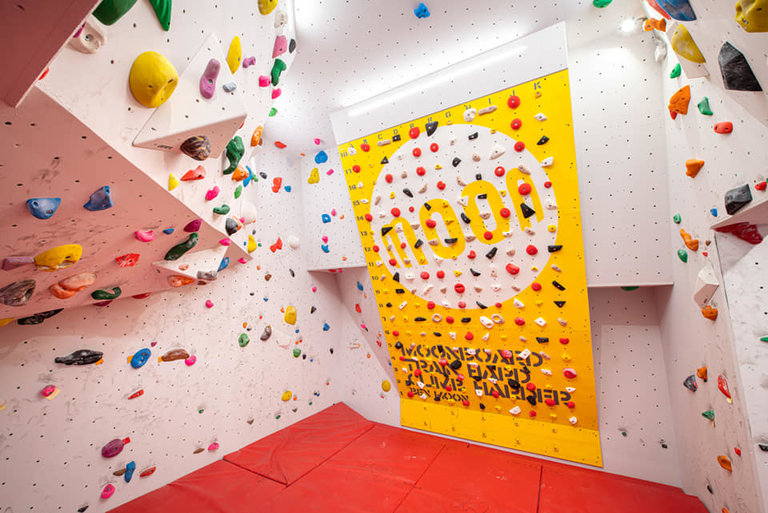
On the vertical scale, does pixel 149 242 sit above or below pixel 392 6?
below

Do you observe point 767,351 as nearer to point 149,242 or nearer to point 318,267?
point 149,242

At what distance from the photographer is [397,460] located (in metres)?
2.48

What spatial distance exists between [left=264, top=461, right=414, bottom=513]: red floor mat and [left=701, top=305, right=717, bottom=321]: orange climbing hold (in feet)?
6.18

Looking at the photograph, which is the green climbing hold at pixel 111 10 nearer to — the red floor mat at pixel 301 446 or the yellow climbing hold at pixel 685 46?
the yellow climbing hold at pixel 685 46

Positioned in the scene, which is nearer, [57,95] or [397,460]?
[57,95]

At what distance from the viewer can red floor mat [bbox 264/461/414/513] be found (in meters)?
1.98

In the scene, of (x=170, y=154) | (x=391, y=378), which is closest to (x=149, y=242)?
(x=170, y=154)

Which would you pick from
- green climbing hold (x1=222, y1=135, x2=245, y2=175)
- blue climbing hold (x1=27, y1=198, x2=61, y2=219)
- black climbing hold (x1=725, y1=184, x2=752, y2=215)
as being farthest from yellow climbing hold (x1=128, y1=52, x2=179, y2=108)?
black climbing hold (x1=725, y1=184, x2=752, y2=215)

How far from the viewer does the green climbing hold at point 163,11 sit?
0.87 m

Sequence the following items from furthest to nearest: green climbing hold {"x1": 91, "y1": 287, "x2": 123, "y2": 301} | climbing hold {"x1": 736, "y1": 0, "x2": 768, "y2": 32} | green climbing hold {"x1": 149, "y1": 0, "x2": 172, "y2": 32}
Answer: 1. green climbing hold {"x1": 91, "y1": 287, "x2": 123, "y2": 301}
2. green climbing hold {"x1": 149, "y1": 0, "x2": 172, "y2": 32}
3. climbing hold {"x1": 736, "y1": 0, "x2": 768, "y2": 32}

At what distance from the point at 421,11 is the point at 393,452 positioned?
2929 millimetres

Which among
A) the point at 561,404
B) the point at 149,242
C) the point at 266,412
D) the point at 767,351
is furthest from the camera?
the point at 266,412

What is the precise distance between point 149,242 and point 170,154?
1.69 feet

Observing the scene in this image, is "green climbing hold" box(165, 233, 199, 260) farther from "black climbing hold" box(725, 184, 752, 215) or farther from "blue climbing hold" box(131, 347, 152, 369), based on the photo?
"black climbing hold" box(725, 184, 752, 215)
